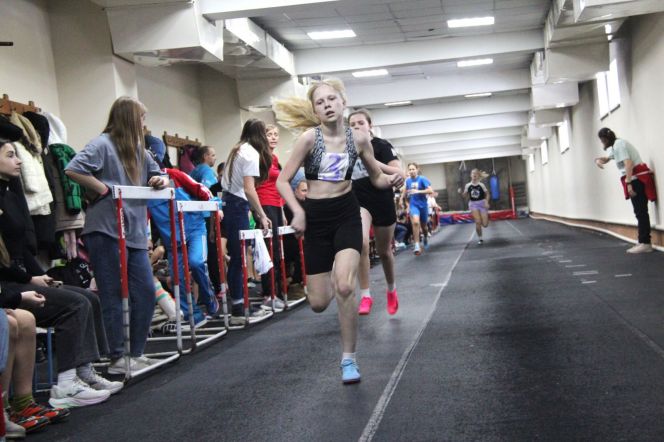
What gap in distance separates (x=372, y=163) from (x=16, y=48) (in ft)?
20.8

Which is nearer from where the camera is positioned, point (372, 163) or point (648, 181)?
point (372, 163)

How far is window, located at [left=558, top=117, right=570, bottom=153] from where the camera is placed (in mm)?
24484

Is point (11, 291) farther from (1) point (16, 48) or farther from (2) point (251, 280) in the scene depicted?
(2) point (251, 280)

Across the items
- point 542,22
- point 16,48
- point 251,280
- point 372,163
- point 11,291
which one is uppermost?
point 542,22

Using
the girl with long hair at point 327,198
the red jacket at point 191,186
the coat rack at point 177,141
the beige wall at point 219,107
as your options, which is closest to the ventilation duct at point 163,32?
the coat rack at point 177,141

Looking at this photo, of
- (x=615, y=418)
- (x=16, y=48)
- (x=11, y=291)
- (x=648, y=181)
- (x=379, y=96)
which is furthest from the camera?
(x=379, y=96)

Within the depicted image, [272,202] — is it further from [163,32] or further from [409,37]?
[409,37]

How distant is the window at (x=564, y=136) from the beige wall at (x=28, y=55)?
17140mm

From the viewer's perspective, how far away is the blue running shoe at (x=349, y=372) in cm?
440

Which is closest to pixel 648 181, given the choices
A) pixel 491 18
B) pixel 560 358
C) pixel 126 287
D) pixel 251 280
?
pixel 491 18

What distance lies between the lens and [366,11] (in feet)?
47.0

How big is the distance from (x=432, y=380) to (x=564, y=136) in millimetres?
22723

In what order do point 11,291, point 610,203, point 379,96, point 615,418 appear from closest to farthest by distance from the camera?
point 615,418, point 11,291, point 610,203, point 379,96

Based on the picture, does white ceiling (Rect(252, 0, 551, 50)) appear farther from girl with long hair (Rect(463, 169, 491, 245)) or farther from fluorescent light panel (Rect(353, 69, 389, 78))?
girl with long hair (Rect(463, 169, 491, 245))
